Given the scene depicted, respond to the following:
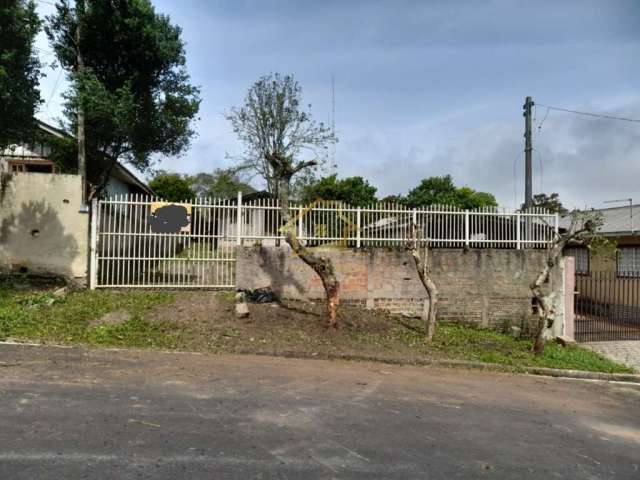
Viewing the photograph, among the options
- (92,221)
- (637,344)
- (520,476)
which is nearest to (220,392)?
(520,476)

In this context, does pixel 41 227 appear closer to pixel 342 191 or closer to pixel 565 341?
pixel 565 341

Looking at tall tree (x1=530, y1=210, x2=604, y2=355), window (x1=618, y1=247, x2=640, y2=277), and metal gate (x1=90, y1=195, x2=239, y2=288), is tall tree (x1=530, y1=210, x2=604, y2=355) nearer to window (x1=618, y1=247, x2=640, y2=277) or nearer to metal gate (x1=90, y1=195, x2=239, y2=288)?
metal gate (x1=90, y1=195, x2=239, y2=288)

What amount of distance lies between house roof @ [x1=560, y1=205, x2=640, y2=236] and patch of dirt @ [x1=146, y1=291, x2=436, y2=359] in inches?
431

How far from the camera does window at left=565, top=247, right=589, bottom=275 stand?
19562mm

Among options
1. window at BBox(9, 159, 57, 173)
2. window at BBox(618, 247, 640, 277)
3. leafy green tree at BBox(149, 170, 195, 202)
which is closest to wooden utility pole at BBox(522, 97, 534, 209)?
window at BBox(618, 247, 640, 277)

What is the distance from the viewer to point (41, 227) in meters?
11.2

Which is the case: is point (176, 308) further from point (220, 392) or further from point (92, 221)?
point (220, 392)

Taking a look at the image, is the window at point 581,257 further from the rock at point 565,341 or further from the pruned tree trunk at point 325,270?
the pruned tree trunk at point 325,270

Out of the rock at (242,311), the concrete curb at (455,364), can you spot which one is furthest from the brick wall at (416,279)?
the concrete curb at (455,364)

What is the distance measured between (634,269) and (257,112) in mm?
18392

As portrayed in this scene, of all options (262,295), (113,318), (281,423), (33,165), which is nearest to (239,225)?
(262,295)

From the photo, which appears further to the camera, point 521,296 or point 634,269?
point 634,269

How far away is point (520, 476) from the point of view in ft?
12.8

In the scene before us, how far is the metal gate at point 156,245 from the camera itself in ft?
36.6
